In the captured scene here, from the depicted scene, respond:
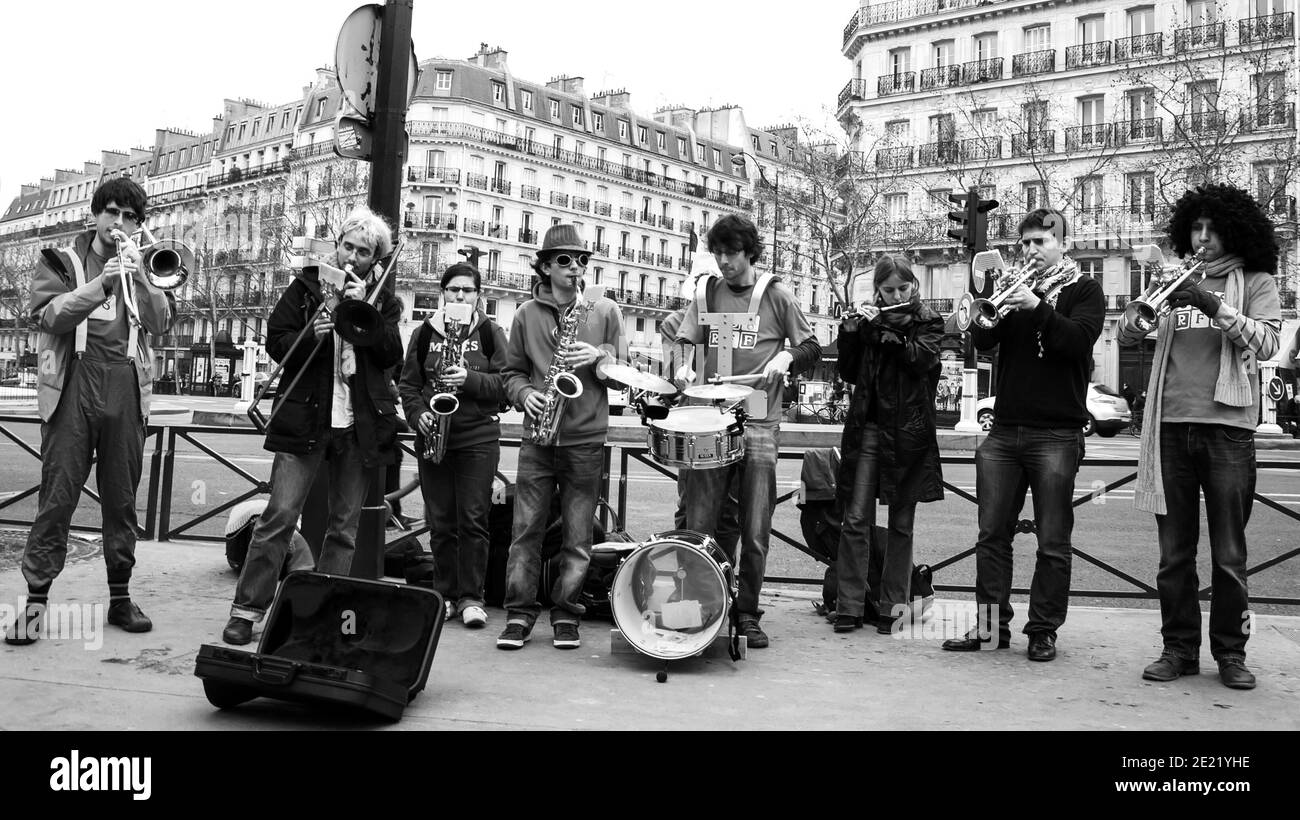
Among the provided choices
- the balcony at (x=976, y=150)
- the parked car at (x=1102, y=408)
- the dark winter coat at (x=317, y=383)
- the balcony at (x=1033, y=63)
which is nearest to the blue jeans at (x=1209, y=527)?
the dark winter coat at (x=317, y=383)

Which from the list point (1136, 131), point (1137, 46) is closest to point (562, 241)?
point (1136, 131)

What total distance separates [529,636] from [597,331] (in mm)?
1670

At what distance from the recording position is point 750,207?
7919cm

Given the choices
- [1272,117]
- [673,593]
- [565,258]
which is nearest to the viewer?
[673,593]

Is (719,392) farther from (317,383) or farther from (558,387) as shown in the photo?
(317,383)

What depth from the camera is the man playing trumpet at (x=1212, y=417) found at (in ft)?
15.6

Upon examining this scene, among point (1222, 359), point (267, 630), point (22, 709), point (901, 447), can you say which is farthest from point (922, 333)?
point (22, 709)

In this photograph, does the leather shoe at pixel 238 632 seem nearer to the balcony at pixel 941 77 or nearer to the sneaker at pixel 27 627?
the sneaker at pixel 27 627

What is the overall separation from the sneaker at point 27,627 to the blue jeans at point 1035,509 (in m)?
4.73

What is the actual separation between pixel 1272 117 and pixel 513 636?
42.7 meters

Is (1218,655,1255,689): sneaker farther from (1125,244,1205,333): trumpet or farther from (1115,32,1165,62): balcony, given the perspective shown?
(1115,32,1165,62): balcony

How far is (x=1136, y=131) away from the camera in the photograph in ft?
142

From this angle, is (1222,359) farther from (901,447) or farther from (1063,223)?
(901,447)

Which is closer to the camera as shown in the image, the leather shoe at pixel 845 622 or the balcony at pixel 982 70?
the leather shoe at pixel 845 622
